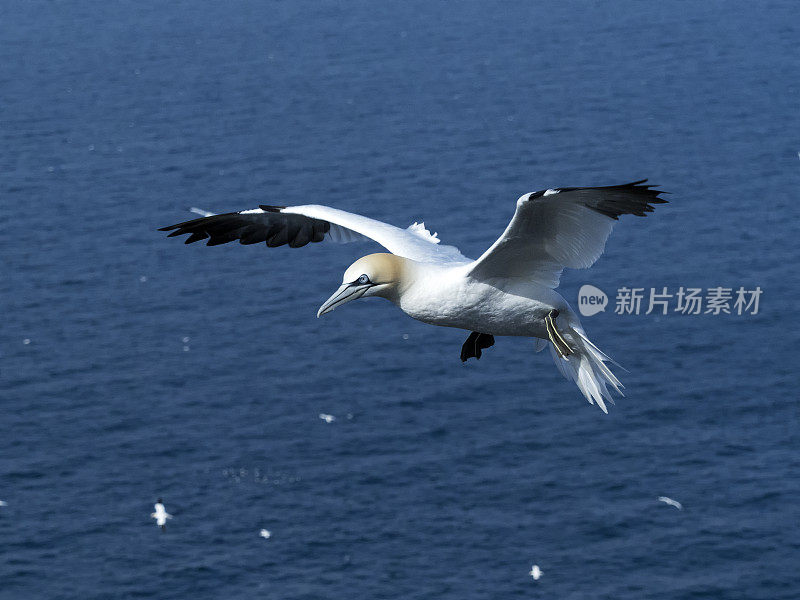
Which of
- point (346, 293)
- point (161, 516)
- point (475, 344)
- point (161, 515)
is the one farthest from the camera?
point (161, 516)

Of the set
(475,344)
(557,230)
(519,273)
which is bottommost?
(475,344)

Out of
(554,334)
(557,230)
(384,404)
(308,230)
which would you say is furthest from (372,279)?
(384,404)

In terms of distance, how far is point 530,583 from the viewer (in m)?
118

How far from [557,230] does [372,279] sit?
3012 millimetres

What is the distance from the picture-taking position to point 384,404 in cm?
12425

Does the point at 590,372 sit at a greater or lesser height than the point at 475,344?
lesser

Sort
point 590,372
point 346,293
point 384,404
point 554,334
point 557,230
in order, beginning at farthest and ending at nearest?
1. point 384,404
2. point 590,372
3. point 554,334
4. point 557,230
5. point 346,293

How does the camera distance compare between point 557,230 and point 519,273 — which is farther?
point 519,273

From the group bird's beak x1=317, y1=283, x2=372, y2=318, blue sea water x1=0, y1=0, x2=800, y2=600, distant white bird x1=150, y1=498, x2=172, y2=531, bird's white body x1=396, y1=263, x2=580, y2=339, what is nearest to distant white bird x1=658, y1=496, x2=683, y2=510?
blue sea water x1=0, y1=0, x2=800, y2=600

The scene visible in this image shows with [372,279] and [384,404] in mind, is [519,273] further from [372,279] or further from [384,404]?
[384,404]

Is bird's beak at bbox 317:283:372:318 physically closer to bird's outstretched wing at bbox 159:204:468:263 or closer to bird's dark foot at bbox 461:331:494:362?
bird's outstretched wing at bbox 159:204:468:263

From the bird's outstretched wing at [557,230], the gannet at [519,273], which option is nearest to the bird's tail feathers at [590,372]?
the gannet at [519,273]

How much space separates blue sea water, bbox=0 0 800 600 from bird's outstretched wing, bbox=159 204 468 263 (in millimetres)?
93417

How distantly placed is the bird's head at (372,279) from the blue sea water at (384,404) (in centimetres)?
9725
